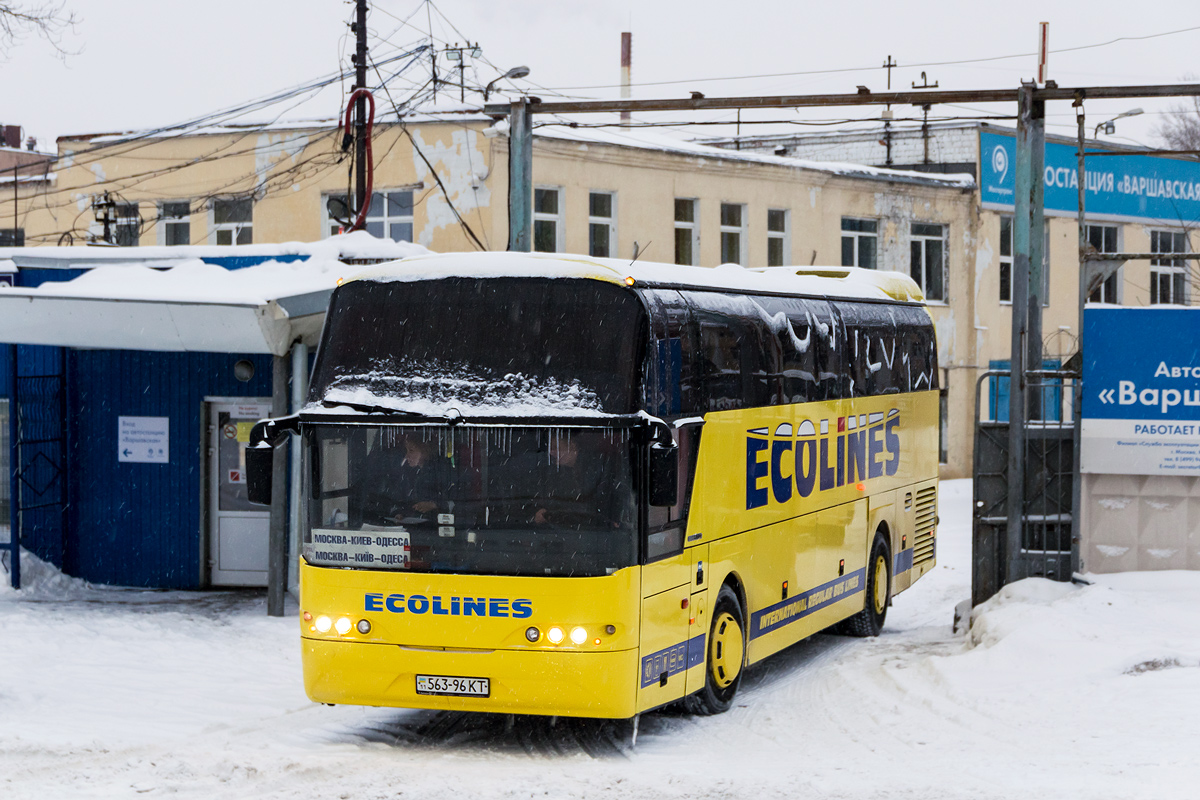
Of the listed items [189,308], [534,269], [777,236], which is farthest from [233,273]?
[777,236]

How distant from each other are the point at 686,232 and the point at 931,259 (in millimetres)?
8193

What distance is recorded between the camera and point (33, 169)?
53.5 m

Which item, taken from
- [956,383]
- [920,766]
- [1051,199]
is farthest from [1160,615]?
[956,383]

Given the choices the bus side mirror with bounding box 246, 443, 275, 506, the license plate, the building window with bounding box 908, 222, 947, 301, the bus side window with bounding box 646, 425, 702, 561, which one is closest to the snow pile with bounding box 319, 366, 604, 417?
the bus side mirror with bounding box 246, 443, 275, 506

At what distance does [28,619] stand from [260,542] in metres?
3.24

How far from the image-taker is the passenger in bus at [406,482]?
929cm

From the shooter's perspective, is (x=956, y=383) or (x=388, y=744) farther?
(x=956, y=383)

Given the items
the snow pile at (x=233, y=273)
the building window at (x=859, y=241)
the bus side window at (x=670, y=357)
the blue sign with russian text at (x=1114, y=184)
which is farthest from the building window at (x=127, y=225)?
the bus side window at (x=670, y=357)

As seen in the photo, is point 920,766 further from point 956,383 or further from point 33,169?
point 33,169

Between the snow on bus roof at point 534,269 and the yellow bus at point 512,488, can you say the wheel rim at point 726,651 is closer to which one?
the yellow bus at point 512,488

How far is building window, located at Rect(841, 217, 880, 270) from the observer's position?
36250 mm

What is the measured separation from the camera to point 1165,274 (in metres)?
43.2

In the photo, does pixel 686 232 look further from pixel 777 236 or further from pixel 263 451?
pixel 263 451

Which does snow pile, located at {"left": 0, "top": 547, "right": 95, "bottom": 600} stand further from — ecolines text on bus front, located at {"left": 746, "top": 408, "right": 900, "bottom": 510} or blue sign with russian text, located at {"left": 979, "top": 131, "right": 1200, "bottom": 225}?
blue sign with russian text, located at {"left": 979, "top": 131, "right": 1200, "bottom": 225}
